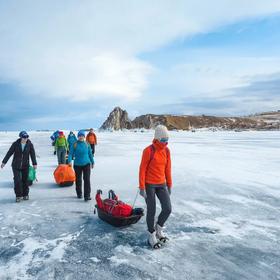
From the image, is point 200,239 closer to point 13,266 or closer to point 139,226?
point 139,226

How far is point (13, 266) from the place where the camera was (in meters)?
4.77

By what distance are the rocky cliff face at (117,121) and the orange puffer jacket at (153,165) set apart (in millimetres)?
128139

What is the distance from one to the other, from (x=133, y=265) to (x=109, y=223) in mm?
1820

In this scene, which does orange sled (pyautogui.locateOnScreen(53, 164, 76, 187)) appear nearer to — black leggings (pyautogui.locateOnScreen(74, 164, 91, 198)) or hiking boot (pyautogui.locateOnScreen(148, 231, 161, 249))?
black leggings (pyautogui.locateOnScreen(74, 164, 91, 198))

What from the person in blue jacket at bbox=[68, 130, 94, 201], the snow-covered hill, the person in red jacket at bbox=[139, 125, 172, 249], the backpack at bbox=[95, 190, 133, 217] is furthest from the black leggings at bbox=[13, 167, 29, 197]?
the person in red jacket at bbox=[139, 125, 172, 249]

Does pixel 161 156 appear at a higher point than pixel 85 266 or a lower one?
higher

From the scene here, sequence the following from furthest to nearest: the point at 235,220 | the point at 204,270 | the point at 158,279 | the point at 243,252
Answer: the point at 235,220 → the point at 243,252 → the point at 204,270 → the point at 158,279

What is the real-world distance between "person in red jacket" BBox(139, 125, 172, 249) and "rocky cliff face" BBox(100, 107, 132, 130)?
128m

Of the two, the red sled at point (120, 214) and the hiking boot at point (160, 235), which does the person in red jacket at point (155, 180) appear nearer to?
the hiking boot at point (160, 235)

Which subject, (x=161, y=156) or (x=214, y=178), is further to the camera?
(x=214, y=178)

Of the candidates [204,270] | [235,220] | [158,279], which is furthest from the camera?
[235,220]

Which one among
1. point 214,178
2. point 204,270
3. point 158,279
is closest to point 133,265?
point 158,279

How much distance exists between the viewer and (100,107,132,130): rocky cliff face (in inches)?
5374

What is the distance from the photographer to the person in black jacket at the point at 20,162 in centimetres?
845
